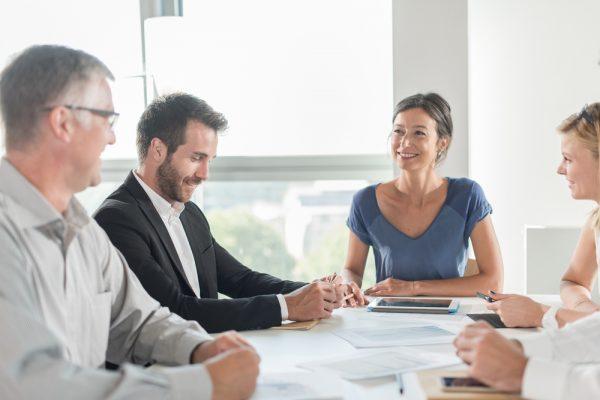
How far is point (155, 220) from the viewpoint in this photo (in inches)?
99.6

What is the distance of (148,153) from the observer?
276 centimetres

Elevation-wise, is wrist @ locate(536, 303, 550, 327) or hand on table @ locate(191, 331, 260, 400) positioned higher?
hand on table @ locate(191, 331, 260, 400)

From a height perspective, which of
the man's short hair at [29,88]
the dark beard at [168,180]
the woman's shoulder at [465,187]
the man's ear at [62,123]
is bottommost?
the woman's shoulder at [465,187]

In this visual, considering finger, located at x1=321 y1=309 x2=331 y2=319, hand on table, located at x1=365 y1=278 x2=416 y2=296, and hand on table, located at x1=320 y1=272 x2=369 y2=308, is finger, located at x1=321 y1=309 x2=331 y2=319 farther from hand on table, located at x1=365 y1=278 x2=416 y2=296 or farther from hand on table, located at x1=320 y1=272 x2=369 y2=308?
hand on table, located at x1=365 y1=278 x2=416 y2=296

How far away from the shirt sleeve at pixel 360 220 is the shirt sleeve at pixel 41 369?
6.83 ft

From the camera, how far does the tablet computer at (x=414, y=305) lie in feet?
8.13

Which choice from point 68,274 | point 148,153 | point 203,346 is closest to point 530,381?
point 203,346

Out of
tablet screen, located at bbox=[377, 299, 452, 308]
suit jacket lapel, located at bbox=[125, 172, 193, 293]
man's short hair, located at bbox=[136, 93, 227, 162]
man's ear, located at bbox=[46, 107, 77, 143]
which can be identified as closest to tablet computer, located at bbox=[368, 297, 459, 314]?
tablet screen, located at bbox=[377, 299, 452, 308]

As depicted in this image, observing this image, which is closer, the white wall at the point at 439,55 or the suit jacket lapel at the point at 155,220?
the suit jacket lapel at the point at 155,220

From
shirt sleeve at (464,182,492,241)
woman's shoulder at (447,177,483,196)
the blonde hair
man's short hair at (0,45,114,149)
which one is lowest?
shirt sleeve at (464,182,492,241)

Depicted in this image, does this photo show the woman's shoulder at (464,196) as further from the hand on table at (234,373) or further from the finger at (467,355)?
the hand on table at (234,373)

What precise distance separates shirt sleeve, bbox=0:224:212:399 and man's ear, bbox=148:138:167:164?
1.30m

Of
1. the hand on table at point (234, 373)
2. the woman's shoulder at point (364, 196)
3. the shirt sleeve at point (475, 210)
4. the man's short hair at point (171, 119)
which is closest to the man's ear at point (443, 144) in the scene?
the shirt sleeve at point (475, 210)

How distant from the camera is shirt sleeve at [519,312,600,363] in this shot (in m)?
1.72
